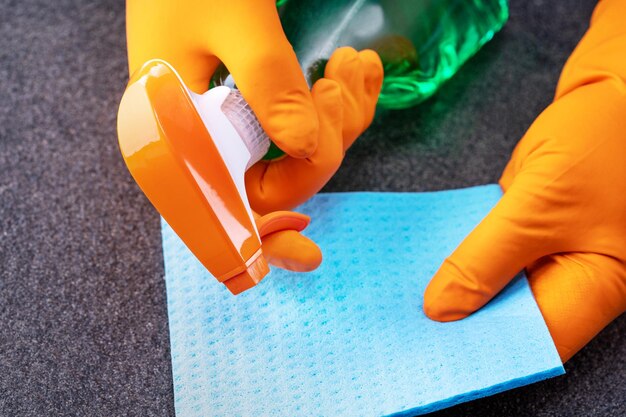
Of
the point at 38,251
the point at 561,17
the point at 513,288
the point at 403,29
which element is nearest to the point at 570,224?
the point at 513,288

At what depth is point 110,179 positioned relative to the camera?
2.43ft

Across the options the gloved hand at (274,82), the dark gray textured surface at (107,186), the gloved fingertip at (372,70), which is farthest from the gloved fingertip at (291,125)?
the dark gray textured surface at (107,186)

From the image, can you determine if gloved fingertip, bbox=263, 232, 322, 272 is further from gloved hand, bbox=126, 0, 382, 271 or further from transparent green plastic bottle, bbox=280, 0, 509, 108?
transparent green plastic bottle, bbox=280, 0, 509, 108

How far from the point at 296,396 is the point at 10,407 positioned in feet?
0.83

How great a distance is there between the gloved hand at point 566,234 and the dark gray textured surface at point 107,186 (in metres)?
0.09

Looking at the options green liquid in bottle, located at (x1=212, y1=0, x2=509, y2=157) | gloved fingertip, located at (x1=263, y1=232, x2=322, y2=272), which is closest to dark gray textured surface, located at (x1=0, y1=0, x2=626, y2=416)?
green liquid in bottle, located at (x1=212, y1=0, x2=509, y2=157)

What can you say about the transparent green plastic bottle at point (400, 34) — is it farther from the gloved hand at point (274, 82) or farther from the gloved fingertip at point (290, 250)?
the gloved fingertip at point (290, 250)

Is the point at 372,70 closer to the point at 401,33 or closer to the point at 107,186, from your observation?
the point at 401,33

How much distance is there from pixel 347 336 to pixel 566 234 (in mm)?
202

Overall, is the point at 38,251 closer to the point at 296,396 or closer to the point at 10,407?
the point at 10,407

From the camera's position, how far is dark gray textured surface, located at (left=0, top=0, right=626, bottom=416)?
24.8 inches

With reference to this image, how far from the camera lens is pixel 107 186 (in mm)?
736

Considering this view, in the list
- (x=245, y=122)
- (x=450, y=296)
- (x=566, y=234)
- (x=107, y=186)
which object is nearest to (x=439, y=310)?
(x=450, y=296)

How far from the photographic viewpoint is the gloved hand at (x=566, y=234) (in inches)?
23.0
